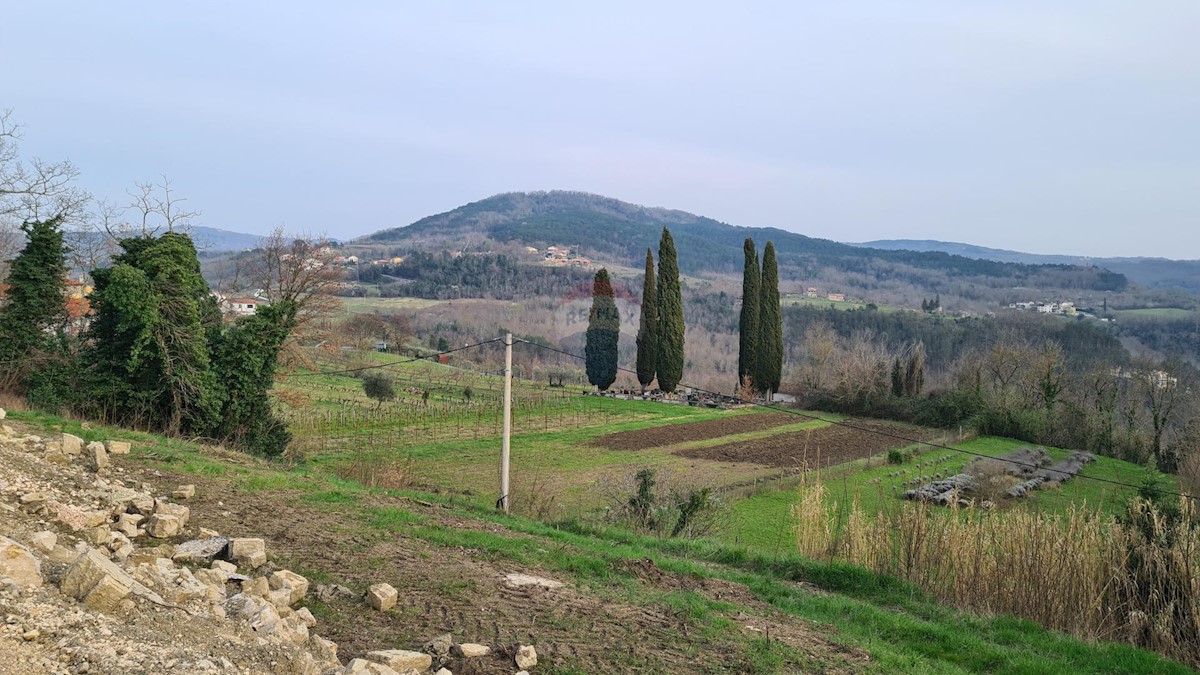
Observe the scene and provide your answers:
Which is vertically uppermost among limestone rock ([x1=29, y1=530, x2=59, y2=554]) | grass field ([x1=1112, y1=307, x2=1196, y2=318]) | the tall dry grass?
grass field ([x1=1112, y1=307, x2=1196, y2=318])

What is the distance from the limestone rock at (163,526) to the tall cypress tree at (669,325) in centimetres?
3433

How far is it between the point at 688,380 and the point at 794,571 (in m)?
43.8

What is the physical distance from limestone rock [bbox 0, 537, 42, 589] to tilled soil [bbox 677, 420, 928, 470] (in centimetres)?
2065

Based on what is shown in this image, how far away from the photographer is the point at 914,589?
8555 mm

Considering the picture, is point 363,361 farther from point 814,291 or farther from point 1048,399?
point 814,291

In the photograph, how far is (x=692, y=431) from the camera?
31188 mm

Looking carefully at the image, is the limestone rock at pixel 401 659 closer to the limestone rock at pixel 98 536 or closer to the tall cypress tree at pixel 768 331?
the limestone rock at pixel 98 536

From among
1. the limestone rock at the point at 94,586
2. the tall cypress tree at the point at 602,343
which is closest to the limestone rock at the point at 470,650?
the limestone rock at the point at 94,586

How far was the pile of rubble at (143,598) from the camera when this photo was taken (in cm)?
367

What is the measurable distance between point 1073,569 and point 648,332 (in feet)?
109

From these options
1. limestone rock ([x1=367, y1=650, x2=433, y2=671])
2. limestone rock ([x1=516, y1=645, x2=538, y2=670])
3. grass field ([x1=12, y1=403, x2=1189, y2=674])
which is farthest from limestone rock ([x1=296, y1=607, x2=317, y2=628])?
limestone rock ([x1=516, y1=645, x2=538, y2=670])

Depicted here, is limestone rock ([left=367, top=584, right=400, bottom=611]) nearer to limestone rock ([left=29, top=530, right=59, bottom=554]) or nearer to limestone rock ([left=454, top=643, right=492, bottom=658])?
limestone rock ([left=454, top=643, right=492, bottom=658])

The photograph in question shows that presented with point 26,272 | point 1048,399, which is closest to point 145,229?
point 26,272

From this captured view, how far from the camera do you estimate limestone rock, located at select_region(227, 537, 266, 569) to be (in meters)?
6.29
